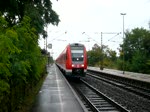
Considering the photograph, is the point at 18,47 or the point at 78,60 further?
the point at 78,60

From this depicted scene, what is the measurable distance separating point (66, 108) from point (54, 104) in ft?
5.74

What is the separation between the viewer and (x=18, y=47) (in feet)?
47.2

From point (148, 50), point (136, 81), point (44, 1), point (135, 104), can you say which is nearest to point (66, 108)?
point (135, 104)

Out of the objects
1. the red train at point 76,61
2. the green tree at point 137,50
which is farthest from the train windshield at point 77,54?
the green tree at point 137,50

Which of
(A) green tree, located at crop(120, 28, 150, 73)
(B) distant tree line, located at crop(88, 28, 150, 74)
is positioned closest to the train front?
(B) distant tree line, located at crop(88, 28, 150, 74)

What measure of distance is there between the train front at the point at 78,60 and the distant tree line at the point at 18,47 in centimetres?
791

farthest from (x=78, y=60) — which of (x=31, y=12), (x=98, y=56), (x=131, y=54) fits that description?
(x=98, y=56)

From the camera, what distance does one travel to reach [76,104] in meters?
19.4

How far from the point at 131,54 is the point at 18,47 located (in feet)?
258

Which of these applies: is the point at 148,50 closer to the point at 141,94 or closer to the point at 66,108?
the point at 141,94

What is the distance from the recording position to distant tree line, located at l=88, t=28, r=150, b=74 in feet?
245

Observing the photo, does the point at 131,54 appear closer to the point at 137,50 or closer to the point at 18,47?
the point at 137,50

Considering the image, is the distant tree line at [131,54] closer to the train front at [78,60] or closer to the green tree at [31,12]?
the train front at [78,60]

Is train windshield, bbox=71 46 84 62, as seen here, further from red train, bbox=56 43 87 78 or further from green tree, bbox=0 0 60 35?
green tree, bbox=0 0 60 35
